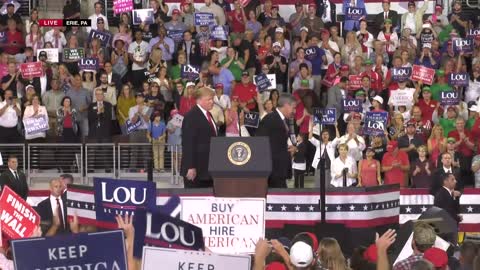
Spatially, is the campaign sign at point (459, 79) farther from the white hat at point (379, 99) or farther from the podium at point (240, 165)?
the podium at point (240, 165)

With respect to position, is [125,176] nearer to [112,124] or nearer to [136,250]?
[112,124]

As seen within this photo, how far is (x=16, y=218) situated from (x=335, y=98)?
44.9 feet

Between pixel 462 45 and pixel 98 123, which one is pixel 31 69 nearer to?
pixel 98 123

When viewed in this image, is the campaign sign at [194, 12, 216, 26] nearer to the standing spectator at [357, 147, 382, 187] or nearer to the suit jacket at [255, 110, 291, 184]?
the standing spectator at [357, 147, 382, 187]

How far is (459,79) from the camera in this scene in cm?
2698

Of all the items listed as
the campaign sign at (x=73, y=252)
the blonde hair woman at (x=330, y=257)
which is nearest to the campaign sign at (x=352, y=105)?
the blonde hair woman at (x=330, y=257)

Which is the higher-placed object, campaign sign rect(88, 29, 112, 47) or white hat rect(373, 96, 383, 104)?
campaign sign rect(88, 29, 112, 47)

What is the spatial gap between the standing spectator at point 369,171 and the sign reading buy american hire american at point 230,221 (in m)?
9.86

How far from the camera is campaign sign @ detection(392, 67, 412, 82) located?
26.9 meters

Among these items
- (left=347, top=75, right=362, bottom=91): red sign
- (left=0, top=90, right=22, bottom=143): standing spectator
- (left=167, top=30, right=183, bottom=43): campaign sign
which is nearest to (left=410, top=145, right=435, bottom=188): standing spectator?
(left=347, top=75, right=362, bottom=91): red sign

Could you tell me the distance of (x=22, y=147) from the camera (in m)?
25.0

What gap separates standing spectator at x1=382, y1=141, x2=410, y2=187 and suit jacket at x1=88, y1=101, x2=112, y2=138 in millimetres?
4583

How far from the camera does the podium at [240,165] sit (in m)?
15.1

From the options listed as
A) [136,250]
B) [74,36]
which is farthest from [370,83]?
[136,250]
